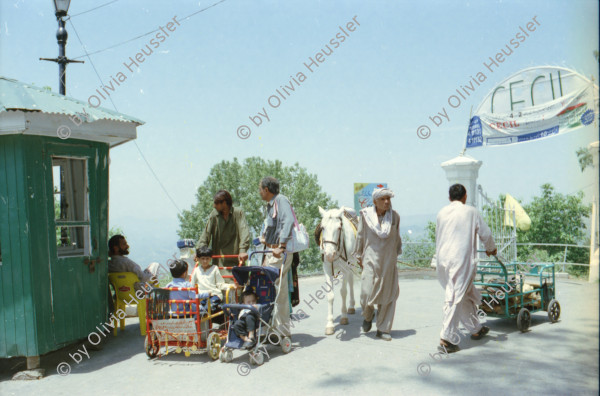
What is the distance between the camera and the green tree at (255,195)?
44719 millimetres

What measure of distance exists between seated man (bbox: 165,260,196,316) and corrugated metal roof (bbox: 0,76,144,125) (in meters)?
2.05

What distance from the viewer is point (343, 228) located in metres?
8.39

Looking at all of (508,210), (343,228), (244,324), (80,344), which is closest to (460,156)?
(508,210)

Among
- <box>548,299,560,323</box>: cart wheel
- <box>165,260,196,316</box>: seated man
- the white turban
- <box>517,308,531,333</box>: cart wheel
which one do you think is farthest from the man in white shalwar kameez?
<box>165,260,196,316</box>: seated man

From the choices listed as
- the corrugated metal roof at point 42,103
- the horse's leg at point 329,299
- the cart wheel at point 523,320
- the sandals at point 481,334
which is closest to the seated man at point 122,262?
the corrugated metal roof at point 42,103

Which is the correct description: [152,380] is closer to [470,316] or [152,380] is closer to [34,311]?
[34,311]

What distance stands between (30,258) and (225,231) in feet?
8.94

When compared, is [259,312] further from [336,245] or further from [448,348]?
[448,348]

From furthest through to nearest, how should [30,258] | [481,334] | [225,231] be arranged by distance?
1. [225,231]
2. [481,334]
3. [30,258]

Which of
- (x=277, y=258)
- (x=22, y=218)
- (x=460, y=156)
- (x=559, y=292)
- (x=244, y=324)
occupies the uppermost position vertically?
(x=460, y=156)

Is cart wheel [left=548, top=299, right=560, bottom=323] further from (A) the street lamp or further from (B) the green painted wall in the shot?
(A) the street lamp

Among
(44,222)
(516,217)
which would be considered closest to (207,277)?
(44,222)

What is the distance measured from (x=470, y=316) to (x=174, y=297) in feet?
12.5

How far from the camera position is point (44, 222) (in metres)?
6.08
